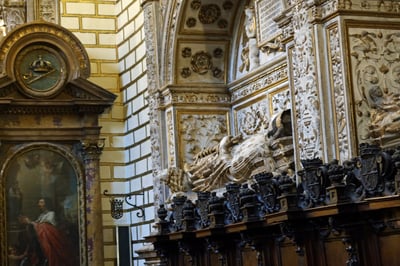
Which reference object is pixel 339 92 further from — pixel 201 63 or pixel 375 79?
pixel 201 63

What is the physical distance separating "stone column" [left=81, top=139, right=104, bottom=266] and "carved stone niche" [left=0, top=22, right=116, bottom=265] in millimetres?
17

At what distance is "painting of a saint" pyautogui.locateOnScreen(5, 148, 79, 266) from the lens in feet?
48.3

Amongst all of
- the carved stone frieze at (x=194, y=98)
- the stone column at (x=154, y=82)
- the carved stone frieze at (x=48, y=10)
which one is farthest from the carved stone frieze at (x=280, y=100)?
the carved stone frieze at (x=48, y=10)

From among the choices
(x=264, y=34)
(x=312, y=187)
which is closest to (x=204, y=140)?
(x=264, y=34)

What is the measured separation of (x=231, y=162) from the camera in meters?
11.4

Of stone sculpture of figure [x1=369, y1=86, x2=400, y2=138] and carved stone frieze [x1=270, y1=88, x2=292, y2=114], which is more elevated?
carved stone frieze [x1=270, y1=88, x2=292, y2=114]

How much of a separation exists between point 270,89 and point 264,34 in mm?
756

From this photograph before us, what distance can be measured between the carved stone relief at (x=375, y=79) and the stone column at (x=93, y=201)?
7.16 m

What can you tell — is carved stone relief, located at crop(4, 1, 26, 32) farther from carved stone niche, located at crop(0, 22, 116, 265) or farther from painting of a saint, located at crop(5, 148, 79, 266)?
painting of a saint, located at crop(5, 148, 79, 266)

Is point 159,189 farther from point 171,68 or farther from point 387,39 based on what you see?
point 387,39

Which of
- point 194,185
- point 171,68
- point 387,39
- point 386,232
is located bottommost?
point 386,232

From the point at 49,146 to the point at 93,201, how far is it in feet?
3.89

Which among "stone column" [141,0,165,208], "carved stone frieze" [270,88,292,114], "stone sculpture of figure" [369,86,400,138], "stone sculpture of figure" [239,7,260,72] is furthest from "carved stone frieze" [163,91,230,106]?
"stone sculpture of figure" [369,86,400,138]

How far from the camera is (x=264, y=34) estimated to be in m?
12.3
